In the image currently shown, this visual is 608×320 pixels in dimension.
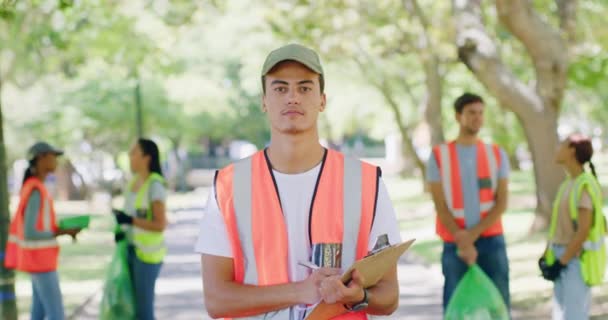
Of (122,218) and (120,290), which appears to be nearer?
(122,218)

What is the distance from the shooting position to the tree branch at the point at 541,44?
14.5 metres

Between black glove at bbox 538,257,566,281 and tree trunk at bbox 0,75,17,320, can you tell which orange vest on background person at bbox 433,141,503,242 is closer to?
black glove at bbox 538,257,566,281

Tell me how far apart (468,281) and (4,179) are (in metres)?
3.78

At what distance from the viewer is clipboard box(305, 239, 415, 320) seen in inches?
139

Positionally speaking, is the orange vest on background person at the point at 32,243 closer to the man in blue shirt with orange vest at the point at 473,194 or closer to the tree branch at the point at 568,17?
the man in blue shirt with orange vest at the point at 473,194

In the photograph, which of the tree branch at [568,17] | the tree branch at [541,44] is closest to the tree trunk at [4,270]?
the tree branch at [541,44]

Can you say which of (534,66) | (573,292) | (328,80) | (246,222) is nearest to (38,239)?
(573,292)

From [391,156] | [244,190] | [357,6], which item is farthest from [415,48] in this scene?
[391,156]

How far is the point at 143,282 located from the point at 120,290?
0.68ft

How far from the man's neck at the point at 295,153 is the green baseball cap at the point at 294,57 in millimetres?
227

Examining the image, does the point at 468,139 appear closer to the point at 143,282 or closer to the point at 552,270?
the point at 552,270

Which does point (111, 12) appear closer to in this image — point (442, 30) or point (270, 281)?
point (442, 30)

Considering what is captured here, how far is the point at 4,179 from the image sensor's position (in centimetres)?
917

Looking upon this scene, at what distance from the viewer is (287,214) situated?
12.4 ft
